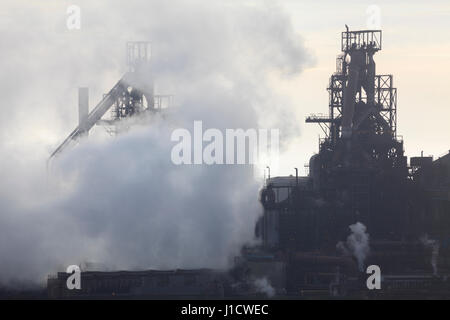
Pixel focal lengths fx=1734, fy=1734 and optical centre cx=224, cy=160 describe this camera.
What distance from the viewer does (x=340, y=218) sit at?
116250mm

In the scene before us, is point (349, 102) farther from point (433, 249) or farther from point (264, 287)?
point (264, 287)

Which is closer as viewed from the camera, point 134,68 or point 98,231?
point 98,231

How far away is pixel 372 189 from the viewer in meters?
118

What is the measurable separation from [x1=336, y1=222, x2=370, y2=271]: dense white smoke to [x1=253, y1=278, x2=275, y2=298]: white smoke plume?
8556 millimetres

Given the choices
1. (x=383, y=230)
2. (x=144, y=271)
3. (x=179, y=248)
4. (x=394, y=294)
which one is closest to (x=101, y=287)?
(x=144, y=271)

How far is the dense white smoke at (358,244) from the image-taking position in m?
111

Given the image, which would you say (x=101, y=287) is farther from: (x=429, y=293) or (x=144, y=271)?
(x=429, y=293)

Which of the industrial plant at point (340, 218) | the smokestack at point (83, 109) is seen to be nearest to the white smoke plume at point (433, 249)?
the industrial plant at point (340, 218)

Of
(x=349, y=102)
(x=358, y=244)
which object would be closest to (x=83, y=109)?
(x=349, y=102)

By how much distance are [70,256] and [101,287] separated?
6877 millimetres

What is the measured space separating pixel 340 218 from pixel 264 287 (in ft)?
50.8

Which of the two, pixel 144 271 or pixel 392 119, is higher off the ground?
pixel 392 119

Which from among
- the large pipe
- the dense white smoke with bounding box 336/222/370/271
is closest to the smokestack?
the large pipe

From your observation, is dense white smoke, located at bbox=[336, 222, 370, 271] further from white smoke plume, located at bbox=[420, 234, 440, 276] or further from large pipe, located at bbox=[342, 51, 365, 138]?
large pipe, located at bbox=[342, 51, 365, 138]
